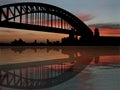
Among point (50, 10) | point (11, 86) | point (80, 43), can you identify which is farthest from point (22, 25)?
point (11, 86)

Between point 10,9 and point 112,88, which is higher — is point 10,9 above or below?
above

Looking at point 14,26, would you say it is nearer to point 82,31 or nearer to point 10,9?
point 10,9

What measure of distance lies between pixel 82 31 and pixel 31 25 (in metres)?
45.5

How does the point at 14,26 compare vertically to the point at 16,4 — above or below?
below

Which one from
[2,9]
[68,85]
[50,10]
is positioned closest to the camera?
[68,85]

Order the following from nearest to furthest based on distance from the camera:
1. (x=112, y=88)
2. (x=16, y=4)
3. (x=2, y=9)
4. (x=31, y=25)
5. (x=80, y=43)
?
(x=112, y=88)
(x=2, y=9)
(x=16, y=4)
(x=31, y=25)
(x=80, y=43)

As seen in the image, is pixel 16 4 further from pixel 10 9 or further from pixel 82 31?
pixel 82 31

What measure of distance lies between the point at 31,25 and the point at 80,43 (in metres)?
54.9

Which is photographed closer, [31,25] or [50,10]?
[31,25]

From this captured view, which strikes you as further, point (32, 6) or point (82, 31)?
point (82, 31)

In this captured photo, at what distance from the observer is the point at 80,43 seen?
147m

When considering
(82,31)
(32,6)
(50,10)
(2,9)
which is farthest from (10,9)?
(82,31)

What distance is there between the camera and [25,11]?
9094 centimetres

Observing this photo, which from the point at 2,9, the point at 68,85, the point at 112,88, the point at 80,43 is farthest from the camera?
the point at 80,43
